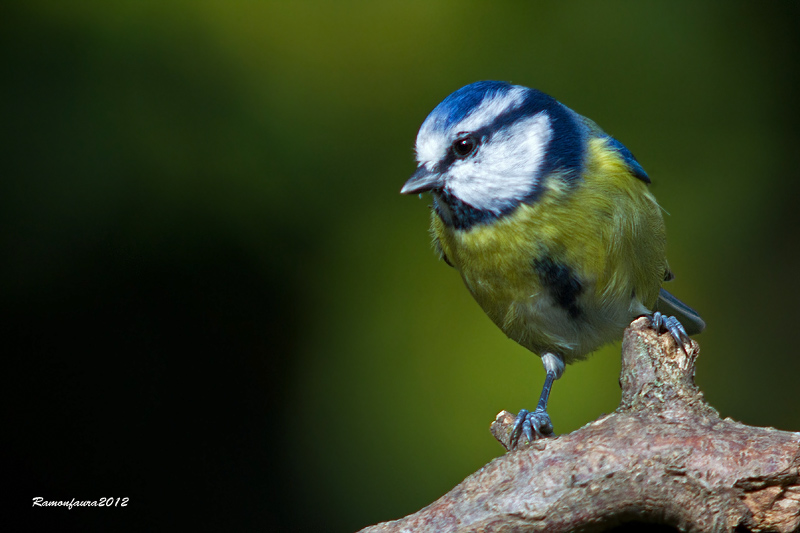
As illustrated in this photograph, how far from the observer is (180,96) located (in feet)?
6.91

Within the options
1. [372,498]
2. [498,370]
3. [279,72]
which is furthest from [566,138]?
[372,498]

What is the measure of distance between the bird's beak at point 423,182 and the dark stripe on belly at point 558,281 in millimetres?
233

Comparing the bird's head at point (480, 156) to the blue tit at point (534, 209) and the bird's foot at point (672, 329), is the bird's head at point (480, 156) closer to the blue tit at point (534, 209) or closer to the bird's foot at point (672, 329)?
the blue tit at point (534, 209)

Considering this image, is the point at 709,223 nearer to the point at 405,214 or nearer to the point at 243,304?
the point at 405,214

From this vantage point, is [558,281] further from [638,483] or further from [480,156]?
[638,483]

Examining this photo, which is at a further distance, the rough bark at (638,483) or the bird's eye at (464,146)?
the bird's eye at (464,146)

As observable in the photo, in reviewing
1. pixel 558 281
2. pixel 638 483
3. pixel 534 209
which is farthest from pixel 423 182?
pixel 638 483

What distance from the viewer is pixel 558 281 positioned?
1.45m

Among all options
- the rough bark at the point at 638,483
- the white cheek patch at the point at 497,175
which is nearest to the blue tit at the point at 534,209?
the white cheek patch at the point at 497,175

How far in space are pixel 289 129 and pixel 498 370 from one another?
89 centimetres

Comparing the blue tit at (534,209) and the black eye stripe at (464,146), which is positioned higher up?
the black eye stripe at (464,146)

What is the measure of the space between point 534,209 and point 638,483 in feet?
1.69

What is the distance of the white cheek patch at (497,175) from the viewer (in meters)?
1.41

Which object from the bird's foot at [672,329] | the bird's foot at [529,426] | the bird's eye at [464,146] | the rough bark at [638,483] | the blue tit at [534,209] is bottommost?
the rough bark at [638,483]
